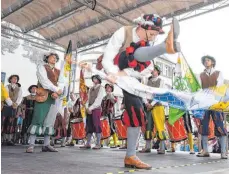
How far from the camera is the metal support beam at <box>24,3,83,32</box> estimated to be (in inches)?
336

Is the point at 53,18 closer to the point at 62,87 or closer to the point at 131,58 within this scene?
the point at 62,87

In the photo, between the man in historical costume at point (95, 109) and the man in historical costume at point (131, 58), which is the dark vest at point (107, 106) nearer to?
the man in historical costume at point (95, 109)

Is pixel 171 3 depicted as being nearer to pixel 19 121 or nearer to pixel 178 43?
pixel 19 121

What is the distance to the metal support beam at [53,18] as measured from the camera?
8.54 m

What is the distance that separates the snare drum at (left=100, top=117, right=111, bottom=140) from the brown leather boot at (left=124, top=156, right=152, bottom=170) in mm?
3625

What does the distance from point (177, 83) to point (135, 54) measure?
111 cm

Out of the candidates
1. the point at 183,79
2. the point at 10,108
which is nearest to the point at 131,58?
the point at 183,79

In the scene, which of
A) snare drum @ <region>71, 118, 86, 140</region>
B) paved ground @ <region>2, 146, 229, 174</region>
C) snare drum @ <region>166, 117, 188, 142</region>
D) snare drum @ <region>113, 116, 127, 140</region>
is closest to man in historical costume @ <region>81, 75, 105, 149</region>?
snare drum @ <region>71, 118, 86, 140</region>

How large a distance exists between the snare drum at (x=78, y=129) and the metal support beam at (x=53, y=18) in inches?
154

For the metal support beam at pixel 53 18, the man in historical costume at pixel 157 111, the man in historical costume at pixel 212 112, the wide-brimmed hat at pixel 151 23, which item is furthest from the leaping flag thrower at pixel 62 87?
the metal support beam at pixel 53 18

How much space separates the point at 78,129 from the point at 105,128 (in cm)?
54

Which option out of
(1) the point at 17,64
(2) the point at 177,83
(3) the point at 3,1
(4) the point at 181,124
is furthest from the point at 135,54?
(1) the point at 17,64

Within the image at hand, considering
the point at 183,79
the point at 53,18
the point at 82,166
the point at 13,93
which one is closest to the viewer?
the point at 82,166

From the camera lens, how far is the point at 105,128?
19.5 ft
